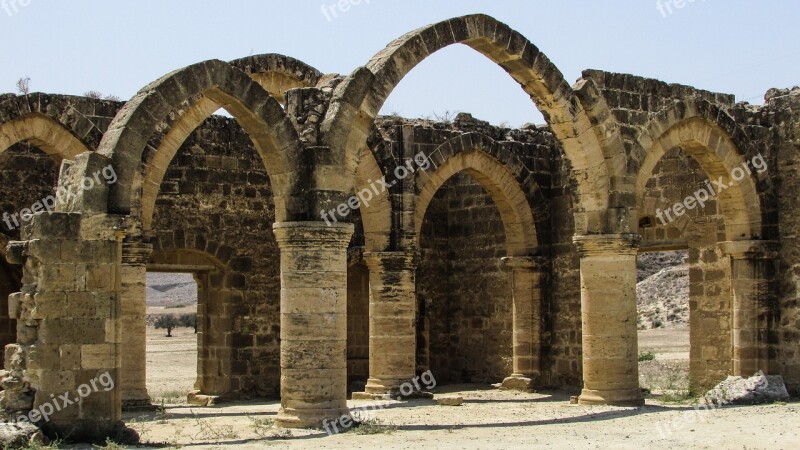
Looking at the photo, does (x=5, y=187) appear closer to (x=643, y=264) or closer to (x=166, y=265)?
(x=166, y=265)

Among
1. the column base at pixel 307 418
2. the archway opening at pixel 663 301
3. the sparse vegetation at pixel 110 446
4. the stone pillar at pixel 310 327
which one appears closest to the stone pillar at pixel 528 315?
the stone pillar at pixel 310 327

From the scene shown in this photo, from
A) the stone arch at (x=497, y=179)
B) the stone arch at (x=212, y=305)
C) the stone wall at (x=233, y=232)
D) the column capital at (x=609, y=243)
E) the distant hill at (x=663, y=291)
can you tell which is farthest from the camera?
the distant hill at (x=663, y=291)

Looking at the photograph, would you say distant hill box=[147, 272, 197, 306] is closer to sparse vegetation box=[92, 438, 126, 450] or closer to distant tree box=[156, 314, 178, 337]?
distant tree box=[156, 314, 178, 337]

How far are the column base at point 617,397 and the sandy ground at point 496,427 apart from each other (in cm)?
20

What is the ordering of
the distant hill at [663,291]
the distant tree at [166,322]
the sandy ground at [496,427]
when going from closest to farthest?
the sandy ground at [496,427] < the distant hill at [663,291] < the distant tree at [166,322]

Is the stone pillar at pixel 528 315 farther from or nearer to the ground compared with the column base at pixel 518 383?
farther from the ground

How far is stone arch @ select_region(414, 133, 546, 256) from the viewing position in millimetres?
16234

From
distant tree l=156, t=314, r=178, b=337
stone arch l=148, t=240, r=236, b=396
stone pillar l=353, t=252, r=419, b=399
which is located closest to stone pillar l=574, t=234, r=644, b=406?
stone pillar l=353, t=252, r=419, b=399

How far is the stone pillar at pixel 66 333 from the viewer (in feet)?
30.7

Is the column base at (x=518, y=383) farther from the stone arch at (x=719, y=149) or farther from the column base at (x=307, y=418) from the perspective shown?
the column base at (x=307, y=418)

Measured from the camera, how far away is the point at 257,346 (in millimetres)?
17000

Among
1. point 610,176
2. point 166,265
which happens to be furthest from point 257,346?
point 610,176

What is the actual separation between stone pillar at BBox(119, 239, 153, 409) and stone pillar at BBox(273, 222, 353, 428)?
368 cm

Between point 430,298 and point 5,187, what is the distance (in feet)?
23.4
